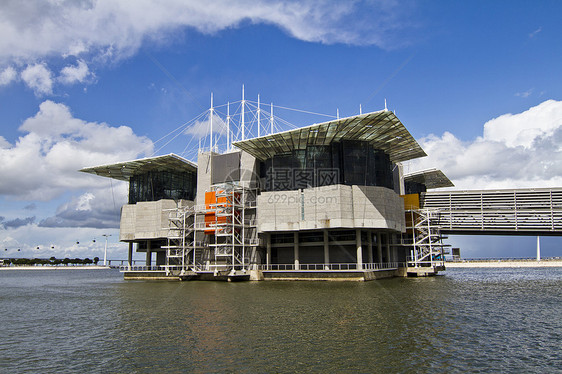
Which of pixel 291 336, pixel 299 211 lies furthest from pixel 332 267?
pixel 291 336

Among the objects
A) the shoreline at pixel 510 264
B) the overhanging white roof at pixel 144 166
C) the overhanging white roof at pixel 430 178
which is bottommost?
the shoreline at pixel 510 264

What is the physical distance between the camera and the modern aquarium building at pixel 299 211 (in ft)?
230

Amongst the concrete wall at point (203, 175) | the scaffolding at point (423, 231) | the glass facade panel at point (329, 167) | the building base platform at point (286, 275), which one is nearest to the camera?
the building base platform at point (286, 275)

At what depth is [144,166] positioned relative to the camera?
96375mm

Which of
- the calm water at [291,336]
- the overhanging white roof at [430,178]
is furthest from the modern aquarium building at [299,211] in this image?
the calm water at [291,336]

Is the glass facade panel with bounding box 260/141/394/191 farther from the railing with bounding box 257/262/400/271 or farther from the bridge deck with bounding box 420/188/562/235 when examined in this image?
the bridge deck with bounding box 420/188/562/235

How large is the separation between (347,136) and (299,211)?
50.9 feet

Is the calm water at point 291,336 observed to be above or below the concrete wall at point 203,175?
below

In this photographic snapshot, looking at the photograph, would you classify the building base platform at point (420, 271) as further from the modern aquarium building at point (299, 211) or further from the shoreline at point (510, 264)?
the shoreline at point (510, 264)

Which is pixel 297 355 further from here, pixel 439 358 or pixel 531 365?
pixel 531 365

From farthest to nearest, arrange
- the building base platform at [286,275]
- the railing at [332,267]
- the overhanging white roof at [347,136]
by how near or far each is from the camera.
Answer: the railing at [332,267] → the overhanging white roof at [347,136] → the building base platform at [286,275]

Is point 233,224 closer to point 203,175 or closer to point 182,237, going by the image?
point 182,237

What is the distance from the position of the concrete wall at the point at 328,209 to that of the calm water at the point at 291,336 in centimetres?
2878

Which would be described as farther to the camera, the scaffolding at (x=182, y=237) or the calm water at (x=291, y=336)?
the scaffolding at (x=182, y=237)
